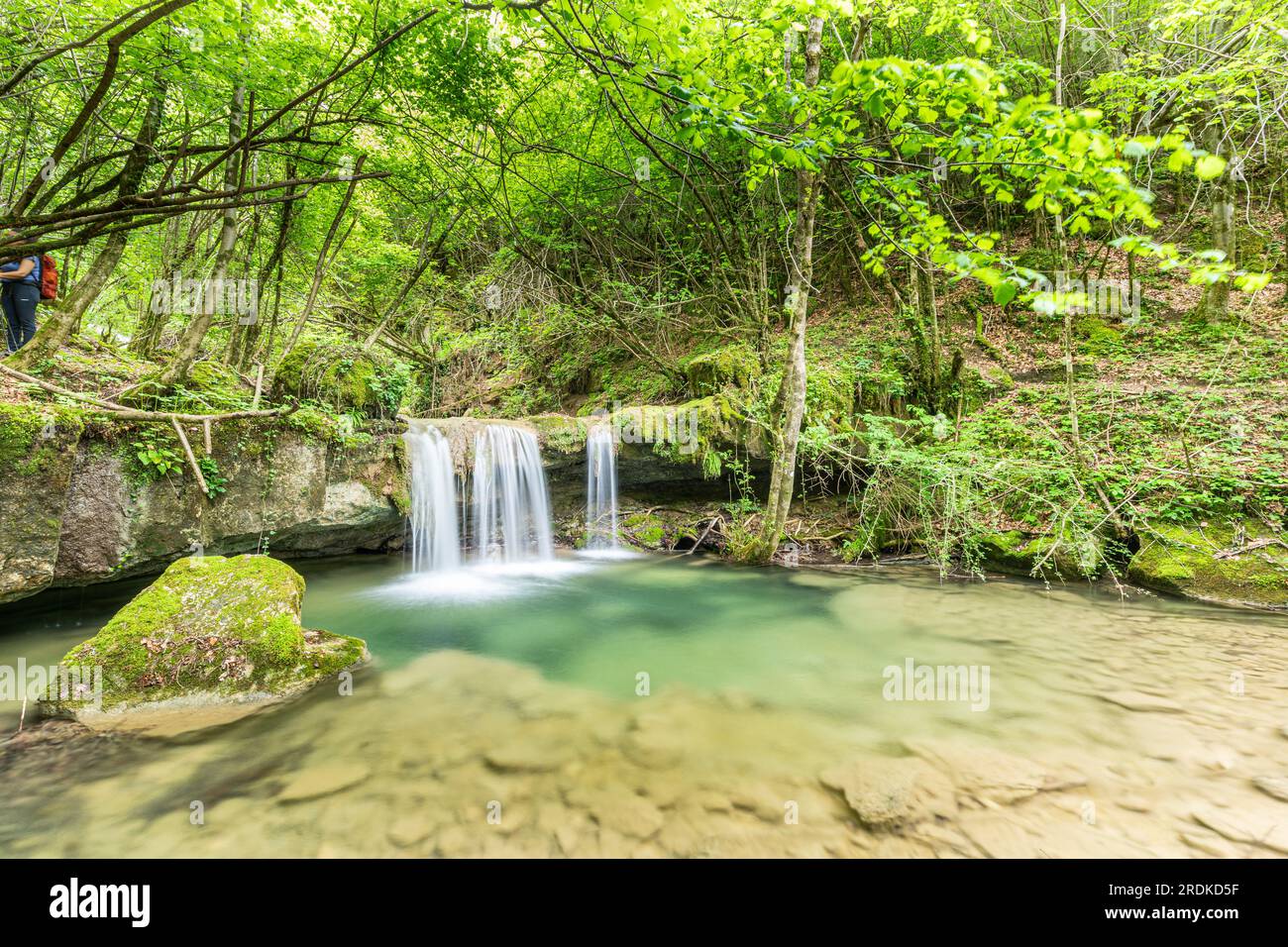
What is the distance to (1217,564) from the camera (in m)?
5.52

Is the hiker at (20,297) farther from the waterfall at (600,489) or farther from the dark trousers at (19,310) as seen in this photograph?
the waterfall at (600,489)

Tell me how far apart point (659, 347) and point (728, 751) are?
380 inches

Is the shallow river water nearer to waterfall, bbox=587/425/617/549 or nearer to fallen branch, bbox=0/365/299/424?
fallen branch, bbox=0/365/299/424

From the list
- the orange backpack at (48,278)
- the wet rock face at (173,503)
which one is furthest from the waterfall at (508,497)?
the orange backpack at (48,278)

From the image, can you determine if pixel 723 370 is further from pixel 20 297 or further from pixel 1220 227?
pixel 20 297

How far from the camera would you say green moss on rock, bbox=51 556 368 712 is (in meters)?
3.50

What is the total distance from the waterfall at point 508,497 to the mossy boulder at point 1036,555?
22.2 ft

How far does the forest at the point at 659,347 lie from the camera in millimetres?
2953

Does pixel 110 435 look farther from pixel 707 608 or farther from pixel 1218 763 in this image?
pixel 1218 763

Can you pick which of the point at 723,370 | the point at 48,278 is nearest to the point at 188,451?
the point at 48,278

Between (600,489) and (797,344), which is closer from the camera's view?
(797,344)

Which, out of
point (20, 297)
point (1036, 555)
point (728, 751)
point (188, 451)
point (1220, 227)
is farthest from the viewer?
point (1220, 227)
